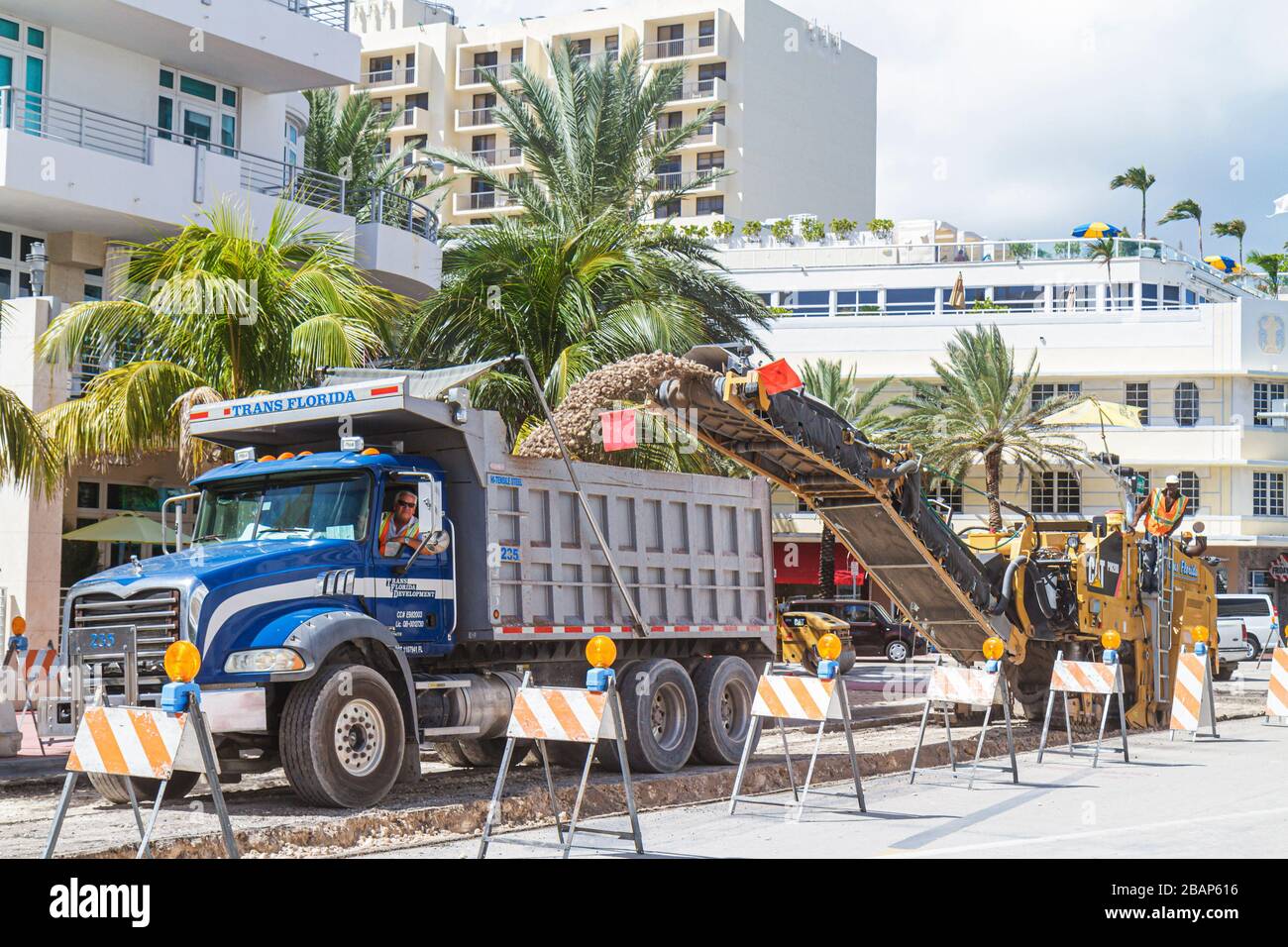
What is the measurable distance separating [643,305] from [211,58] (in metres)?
10.6

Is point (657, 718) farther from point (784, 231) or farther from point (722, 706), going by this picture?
point (784, 231)

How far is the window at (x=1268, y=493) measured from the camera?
52.4 metres

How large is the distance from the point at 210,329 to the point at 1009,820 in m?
11.7

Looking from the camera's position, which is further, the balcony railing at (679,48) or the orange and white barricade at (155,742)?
the balcony railing at (679,48)

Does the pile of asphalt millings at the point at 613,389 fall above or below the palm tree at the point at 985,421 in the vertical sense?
Answer: below

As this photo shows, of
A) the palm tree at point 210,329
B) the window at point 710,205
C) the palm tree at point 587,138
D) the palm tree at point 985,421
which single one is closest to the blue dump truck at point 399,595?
the palm tree at point 210,329

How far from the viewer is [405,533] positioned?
12.7 meters

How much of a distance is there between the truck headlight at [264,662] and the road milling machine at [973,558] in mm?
5083

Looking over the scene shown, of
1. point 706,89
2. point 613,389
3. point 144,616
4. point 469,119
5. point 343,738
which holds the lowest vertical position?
point 343,738

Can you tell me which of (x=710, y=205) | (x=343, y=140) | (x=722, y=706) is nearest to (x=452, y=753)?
(x=722, y=706)

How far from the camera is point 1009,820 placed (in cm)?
1167

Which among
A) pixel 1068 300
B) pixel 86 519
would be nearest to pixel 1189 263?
pixel 1068 300

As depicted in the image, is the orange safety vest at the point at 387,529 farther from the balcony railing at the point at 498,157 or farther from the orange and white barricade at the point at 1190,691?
the balcony railing at the point at 498,157
